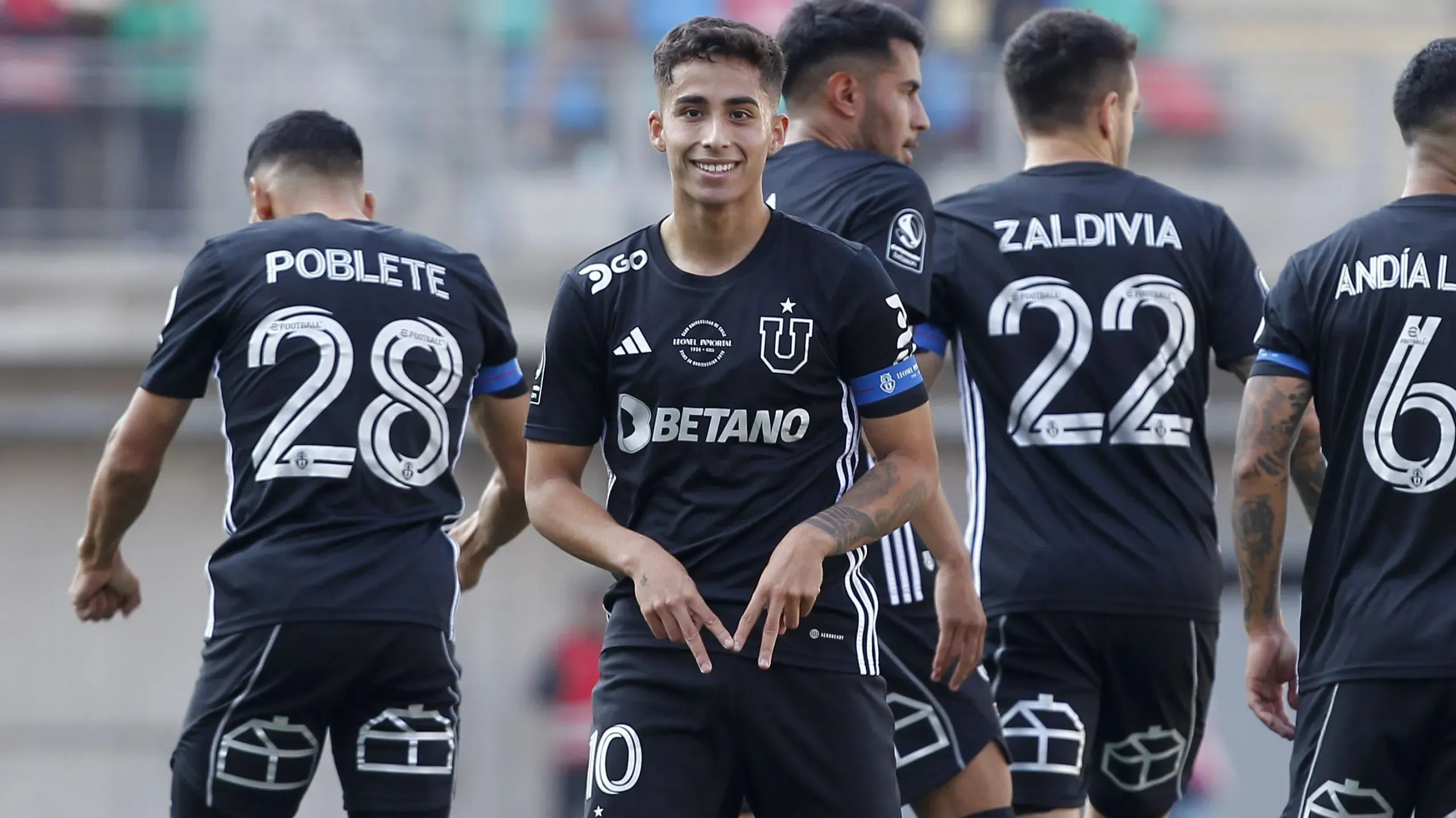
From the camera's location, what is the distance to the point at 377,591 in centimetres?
520

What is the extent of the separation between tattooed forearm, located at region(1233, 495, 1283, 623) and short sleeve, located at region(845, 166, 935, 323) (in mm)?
957

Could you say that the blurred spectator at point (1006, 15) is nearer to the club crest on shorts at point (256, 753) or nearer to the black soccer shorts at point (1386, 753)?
the club crest on shorts at point (256, 753)

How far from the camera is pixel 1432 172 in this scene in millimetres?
4633

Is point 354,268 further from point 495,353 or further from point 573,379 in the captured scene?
point 573,379

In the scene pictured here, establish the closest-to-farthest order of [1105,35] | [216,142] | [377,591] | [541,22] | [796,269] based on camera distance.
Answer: [796,269]
[377,591]
[1105,35]
[216,142]
[541,22]

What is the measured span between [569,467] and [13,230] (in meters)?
8.79

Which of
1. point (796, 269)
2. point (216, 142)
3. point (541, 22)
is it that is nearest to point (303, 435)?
point (796, 269)

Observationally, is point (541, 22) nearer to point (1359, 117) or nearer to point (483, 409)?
point (1359, 117)

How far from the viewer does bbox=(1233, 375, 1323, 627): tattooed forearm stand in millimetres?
4621

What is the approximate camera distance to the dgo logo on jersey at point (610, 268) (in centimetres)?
423

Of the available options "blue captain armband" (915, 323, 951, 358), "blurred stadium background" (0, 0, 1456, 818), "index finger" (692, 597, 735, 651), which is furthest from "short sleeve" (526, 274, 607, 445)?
"blurred stadium background" (0, 0, 1456, 818)

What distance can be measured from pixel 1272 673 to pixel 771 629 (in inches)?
58.7

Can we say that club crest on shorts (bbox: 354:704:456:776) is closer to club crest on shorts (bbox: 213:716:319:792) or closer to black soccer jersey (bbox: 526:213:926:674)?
club crest on shorts (bbox: 213:716:319:792)

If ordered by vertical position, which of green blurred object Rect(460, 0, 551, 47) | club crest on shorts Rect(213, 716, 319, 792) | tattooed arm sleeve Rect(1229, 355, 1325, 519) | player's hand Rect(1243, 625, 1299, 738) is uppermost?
green blurred object Rect(460, 0, 551, 47)
